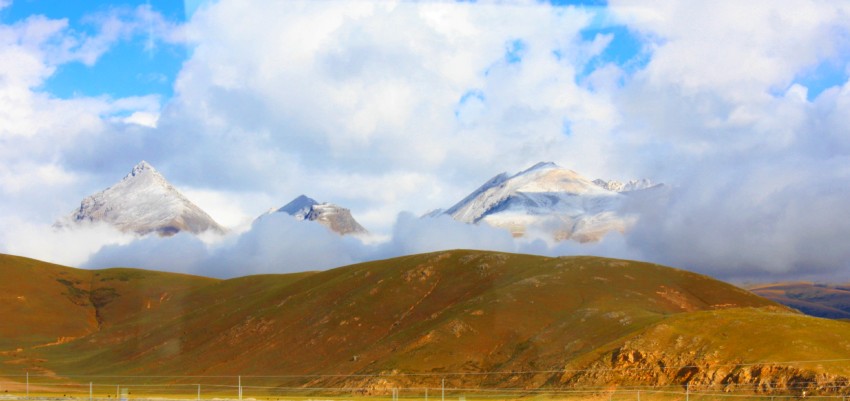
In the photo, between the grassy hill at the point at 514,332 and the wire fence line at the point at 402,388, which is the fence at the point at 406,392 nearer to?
the wire fence line at the point at 402,388

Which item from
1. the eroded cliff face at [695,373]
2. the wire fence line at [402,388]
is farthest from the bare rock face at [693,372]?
the wire fence line at [402,388]

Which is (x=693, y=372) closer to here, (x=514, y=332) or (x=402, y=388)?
(x=402, y=388)

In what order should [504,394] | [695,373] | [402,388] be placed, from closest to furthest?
[695,373] < [504,394] < [402,388]

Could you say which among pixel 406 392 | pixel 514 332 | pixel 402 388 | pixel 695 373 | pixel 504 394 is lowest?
pixel 406 392

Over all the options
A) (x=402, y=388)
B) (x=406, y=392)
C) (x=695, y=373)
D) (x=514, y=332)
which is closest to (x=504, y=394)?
(x=406, y=392)

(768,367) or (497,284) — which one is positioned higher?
(497,284)

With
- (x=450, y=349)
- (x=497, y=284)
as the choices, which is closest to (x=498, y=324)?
(x=450, y=349)

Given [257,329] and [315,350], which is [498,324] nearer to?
[315,350]

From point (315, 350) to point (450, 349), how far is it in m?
38.8

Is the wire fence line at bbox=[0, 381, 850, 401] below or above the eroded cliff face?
below

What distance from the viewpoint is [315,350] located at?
6806 inches

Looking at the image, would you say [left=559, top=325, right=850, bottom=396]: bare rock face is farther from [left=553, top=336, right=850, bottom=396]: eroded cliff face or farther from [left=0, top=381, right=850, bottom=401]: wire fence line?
[left=0, top=381, right=850, bottom=401]: wire fence line

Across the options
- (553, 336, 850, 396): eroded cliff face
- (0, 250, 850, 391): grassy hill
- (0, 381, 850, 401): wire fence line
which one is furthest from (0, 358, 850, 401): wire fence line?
(0, 250, 850, 391): grassy hill

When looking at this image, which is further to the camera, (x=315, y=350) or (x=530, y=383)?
(x=315, y=350)
